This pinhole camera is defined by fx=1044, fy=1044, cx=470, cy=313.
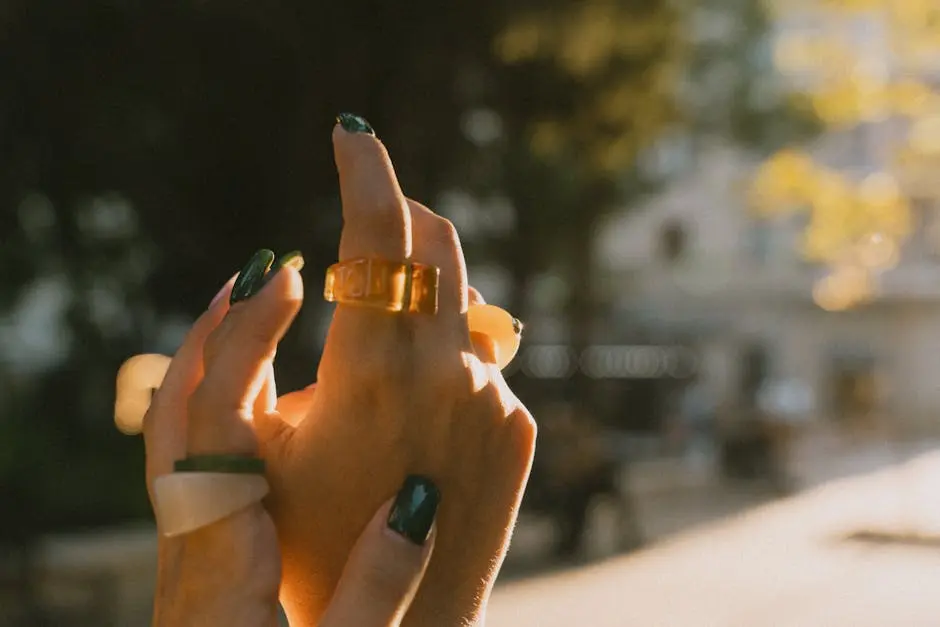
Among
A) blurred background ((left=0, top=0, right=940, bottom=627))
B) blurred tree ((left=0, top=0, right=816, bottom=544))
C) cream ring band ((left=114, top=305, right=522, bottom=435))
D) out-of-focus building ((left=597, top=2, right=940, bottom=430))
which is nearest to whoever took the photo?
cream ring band ((left=114, top=305, right=522, bottom=435))

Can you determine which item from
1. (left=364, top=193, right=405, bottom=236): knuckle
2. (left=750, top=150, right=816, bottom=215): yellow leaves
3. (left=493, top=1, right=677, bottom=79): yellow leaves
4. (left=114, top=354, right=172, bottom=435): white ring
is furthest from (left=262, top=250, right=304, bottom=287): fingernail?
(left=750, top=150, right=816, bottom=215): yellow leaves

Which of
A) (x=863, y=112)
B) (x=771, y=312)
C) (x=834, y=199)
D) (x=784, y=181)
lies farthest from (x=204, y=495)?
(x=771, y=312)

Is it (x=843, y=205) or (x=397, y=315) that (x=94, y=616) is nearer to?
(x=397, y=315)

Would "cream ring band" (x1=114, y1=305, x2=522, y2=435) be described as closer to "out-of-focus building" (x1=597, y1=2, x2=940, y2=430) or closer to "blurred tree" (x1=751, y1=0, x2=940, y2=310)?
"blurred tree" (x1=751, y1=0, x2=940, y2=310)

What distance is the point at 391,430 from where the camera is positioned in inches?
39.1

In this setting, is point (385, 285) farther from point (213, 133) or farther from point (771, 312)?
point (771, 312)

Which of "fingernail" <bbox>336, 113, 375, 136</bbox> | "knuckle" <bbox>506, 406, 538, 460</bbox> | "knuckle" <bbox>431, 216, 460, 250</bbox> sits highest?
"fingernail" <bbox>336, 113, 375, 136</bbox>

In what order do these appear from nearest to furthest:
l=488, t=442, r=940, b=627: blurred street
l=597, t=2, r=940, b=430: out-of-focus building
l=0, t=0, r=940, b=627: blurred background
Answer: l=0, t=0, r=940, b=627: blurred background, l=488, t=442, r=940, b=627: blurred street, l=597, t=2, r=940, b=430: out-of-focus building

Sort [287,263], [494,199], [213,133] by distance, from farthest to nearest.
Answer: [494,199] < [213,133] < [287,263]

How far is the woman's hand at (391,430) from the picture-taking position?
985 millimetres

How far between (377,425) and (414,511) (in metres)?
0.09

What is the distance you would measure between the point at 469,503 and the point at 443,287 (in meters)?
0.22

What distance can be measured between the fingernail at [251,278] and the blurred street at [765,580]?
652 centimetres

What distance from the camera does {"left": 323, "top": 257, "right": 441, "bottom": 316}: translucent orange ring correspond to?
3.16 ft
